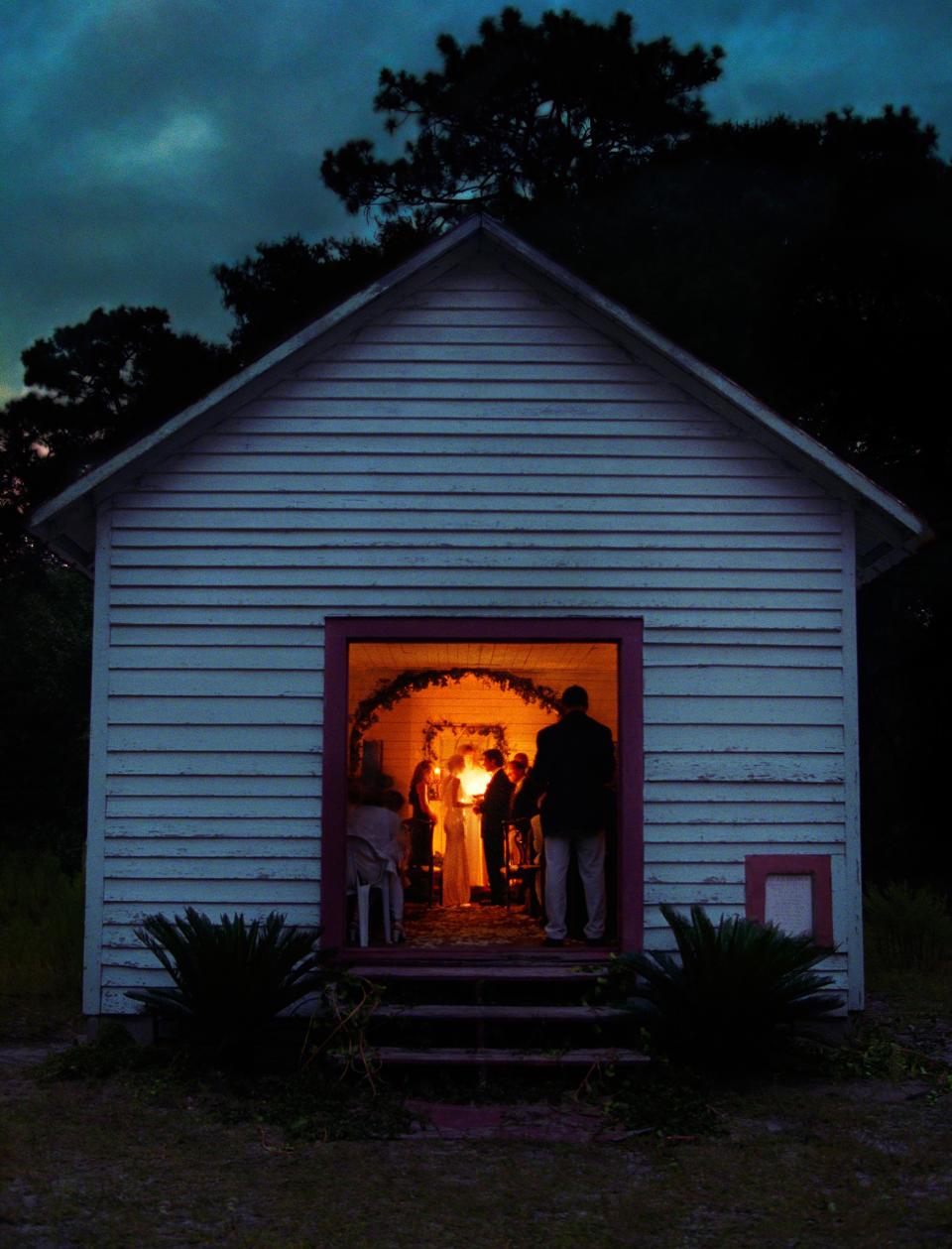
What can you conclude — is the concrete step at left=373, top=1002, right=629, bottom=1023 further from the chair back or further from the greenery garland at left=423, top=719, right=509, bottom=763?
the greenery garland at left=423, top=719, right=509, bottom=763

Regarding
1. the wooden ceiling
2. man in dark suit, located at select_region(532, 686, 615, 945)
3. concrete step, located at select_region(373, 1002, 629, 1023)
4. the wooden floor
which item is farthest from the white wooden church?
the wooden ceiling

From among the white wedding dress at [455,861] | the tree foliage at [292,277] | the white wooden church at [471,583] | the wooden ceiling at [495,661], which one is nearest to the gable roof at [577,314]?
the white wooden church at [471,583]

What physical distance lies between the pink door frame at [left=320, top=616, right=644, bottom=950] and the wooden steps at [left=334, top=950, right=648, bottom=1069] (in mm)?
444

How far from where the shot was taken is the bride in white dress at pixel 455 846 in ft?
48.3

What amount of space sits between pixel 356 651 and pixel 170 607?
17.9ft

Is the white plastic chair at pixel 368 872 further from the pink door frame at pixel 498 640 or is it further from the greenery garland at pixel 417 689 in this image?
the greenery garland at pixel 417 689

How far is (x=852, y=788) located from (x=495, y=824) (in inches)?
223

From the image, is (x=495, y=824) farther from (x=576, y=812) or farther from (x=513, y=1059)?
(x=513, y=1059)

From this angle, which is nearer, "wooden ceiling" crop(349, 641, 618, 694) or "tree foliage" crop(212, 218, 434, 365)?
"wooden ceiling" crop(349, 641, 618, 694)

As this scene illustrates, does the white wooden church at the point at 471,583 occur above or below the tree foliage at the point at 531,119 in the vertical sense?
below

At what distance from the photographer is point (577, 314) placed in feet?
31.3

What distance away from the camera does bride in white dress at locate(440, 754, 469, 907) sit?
14.7 m

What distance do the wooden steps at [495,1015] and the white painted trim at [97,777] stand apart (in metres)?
1.76

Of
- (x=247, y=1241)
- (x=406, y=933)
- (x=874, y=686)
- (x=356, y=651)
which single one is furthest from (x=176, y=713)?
(x=874, y=686)
